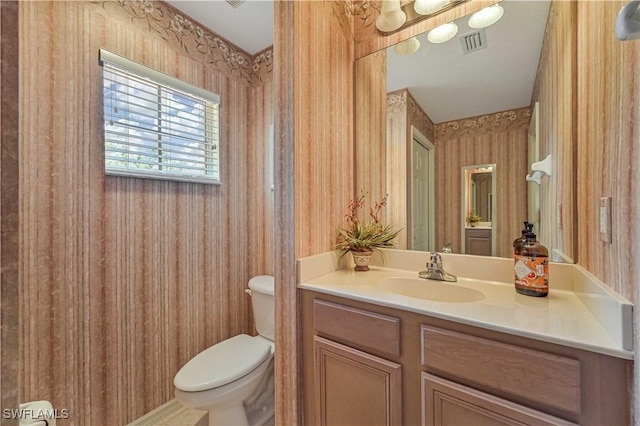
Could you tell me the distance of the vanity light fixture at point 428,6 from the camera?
3.95 feet

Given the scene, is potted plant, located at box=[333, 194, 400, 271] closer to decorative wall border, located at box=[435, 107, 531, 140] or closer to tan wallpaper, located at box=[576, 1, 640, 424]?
decorative wall border, located at box=[435, 107, 531, 140]

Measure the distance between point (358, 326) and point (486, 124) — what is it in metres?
1.05

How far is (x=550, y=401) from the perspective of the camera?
0.61 meters

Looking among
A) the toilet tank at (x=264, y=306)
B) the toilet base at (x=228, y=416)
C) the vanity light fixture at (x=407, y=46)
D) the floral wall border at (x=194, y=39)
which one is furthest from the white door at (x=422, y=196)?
the floral wall border at (x=194, y=39)

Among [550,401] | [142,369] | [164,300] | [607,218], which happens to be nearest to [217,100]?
[164,300]

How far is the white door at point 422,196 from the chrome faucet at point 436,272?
14 cm

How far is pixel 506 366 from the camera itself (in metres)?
0.67

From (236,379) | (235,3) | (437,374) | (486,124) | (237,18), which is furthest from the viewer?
(237,18)

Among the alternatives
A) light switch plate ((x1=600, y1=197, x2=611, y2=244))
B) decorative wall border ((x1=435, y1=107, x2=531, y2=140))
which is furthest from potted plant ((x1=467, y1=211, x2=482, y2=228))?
light switch plate ((x1=600, y1=197, x2=611, y2=244))

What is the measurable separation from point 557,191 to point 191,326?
2079mm

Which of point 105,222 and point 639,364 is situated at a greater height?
point 105,222

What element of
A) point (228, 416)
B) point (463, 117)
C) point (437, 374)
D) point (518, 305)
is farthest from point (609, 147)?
point (228, 416)

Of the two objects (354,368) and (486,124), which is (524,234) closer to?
(486,124)

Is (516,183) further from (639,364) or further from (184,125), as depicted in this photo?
(184,125)
